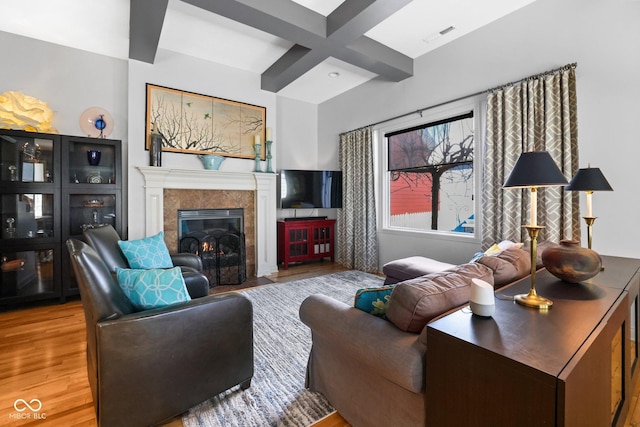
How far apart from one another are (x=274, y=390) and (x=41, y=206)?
3.24 metres

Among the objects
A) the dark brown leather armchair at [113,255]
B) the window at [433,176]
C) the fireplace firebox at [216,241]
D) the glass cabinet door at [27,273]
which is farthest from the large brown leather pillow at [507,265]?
the glass cabinet door at [27,273]

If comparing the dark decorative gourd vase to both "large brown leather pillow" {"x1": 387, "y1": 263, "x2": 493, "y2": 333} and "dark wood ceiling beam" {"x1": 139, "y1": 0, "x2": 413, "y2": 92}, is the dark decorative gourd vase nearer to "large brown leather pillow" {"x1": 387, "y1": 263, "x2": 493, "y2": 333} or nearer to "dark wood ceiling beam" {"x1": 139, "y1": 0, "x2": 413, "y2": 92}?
"large brown leather pillow" {"x1": 387, "y1": 263, "x2": 493, "y2": 333}

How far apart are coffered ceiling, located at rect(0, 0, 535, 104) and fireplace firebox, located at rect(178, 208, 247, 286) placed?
202 cm

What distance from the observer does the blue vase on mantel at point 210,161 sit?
3967 millimetres

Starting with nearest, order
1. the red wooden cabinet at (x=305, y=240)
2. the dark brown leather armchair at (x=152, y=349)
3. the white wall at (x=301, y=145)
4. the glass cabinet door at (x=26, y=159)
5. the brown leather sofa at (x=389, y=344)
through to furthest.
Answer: the brown leather sofa at (x=389, y=344) → the dark brown leather armchair at (x=152, y=349) → the glass cabinet door at (x=26, y=159) → the red wooden cabinet at (x=305, y=240) → the white wall at (x=301, y=145)

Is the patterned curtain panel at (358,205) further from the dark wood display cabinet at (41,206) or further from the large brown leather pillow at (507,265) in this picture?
the dark wood display cabinet at (41,206)

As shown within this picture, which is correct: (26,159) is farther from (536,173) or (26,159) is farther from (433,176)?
(433,176)

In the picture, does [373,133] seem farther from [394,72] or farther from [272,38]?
[272,38]

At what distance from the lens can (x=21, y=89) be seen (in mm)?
3236

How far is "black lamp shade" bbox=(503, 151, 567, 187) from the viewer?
113 cm

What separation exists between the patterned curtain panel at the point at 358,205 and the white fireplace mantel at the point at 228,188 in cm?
120

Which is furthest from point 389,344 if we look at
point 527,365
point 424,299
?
point 527,365

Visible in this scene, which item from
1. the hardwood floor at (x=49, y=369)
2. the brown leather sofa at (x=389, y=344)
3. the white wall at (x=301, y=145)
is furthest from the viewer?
the white wall at (x=301, y=145)

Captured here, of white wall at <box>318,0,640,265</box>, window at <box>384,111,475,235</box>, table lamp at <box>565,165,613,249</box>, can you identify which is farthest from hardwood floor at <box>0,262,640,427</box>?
window at <box>384,111,475,235</box>
